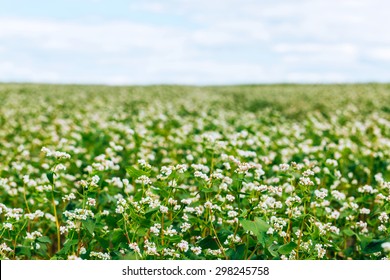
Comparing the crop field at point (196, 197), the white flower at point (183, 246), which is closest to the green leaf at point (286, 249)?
the crop field at point (196, 197)

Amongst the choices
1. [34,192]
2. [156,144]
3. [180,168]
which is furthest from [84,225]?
[156,144]

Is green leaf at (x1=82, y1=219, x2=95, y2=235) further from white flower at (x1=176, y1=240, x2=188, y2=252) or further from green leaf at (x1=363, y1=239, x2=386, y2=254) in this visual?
green leaf at (x1=363, y1=239, x2=386, y2=254)

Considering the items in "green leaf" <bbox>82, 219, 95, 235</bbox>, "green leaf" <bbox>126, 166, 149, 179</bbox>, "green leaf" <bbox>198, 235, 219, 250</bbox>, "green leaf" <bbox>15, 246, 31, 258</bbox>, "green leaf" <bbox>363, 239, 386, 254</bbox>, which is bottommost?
"green leaf" <bbox>15, 246, 31, 258</bbox>

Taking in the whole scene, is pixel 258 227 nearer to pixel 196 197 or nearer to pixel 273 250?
pixel 273 250

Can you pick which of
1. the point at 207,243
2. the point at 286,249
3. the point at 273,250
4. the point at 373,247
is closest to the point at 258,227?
the point at 286,249

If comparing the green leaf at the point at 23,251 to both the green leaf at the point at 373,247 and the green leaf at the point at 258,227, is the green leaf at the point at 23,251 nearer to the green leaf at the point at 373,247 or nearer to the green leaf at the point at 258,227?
the green leaf at the point at 258,227

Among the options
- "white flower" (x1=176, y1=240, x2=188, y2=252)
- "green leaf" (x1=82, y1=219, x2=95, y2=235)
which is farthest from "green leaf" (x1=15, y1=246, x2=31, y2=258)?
"white flower" (x1=176, y1=240, x2=188, y2=252)

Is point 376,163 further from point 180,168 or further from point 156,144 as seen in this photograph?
point 180,168

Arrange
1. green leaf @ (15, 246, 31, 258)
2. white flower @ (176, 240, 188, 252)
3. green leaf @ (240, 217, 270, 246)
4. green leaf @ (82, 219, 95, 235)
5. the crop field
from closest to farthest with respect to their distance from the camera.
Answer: green leaf @ (240, 217, 270, 246) → white flower @ (176, 240, 188, 252) → green leaf @ (82, 219, 95, 235) → the crop field → green leaf @ (15, 246, 31, 258)

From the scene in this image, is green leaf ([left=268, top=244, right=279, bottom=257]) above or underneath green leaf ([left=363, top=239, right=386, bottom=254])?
above

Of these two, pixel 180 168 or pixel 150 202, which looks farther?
pixel 180 168
